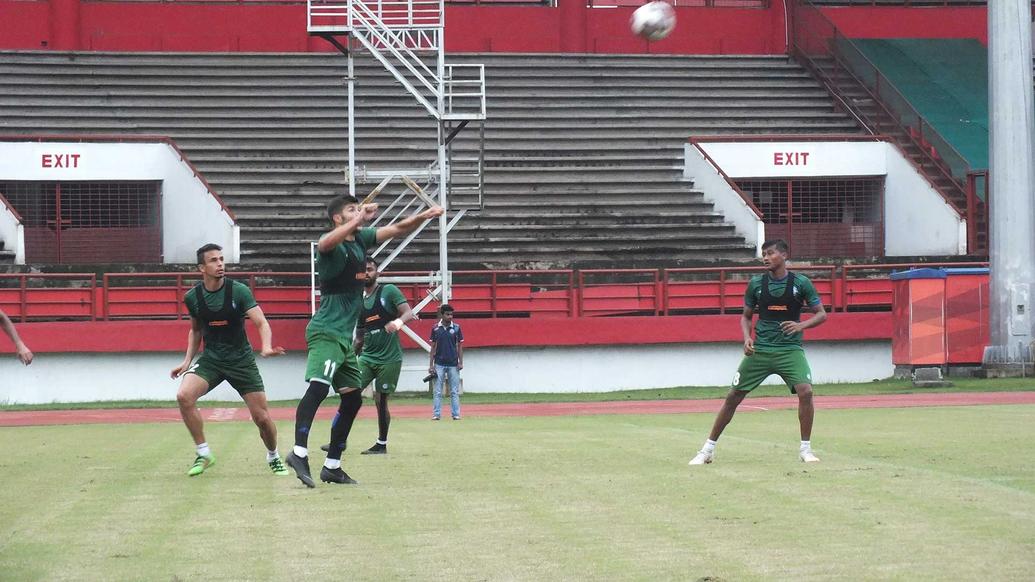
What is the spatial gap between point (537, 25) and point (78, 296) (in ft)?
63.9

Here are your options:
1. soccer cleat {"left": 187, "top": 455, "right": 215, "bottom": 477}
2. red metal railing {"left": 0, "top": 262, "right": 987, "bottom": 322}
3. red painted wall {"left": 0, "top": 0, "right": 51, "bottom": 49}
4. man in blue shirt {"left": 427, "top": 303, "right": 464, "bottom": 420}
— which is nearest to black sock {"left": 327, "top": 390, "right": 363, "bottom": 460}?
soccer cleat {"left": 187, "top": 455, "right": 215, "bottom": 477}

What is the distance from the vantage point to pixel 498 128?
40.5 m

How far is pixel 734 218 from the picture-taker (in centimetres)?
3666

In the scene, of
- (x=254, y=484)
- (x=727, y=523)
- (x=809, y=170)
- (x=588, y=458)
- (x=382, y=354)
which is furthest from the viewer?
(x=809, y=170)

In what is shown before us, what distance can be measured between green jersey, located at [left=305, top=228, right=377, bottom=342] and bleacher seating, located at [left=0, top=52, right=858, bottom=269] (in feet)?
70.0

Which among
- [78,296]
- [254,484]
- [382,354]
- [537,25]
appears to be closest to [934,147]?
[537,25]

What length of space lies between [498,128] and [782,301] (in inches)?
1066

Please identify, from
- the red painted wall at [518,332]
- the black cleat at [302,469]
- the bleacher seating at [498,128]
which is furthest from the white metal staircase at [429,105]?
the black cleat at [302,469]

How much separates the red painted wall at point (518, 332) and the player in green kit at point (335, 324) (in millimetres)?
18267

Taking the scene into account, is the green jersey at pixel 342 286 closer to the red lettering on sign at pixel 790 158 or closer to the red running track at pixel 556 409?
the red running track at pixel 556 409

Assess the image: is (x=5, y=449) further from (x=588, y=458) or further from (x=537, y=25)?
(x=537, y=25)

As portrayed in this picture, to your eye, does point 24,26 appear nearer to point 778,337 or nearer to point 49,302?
point 49,302

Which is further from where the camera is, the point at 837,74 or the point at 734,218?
the point at 837,74

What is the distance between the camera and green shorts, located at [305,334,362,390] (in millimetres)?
12000
